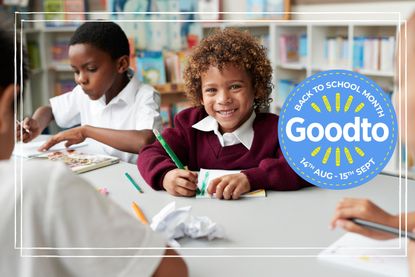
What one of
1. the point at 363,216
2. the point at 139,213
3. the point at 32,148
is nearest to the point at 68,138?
the point at 32,148

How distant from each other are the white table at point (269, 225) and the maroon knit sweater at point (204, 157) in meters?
0.03

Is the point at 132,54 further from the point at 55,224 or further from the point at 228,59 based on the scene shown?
the point at 55,224

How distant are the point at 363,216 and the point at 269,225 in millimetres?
127

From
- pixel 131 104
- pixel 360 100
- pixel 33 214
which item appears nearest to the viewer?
pixel 33 214

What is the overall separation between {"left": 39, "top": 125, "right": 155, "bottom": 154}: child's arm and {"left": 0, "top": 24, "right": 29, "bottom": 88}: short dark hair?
0.14 m

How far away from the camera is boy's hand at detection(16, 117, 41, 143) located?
1.73 feet

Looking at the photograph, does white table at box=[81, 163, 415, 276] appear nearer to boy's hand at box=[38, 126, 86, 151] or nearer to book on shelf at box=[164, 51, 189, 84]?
boy's hand at box=[38, 126, 86, 151]

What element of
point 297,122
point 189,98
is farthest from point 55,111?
point 297,122

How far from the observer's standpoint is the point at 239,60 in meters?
0.61

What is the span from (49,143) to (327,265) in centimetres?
38

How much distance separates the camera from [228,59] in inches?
23.7

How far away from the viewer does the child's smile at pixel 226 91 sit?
61cm

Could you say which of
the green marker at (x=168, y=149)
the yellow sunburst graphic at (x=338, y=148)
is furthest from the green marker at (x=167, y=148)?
the yellow sunburst graphic at (x=338, y=148)

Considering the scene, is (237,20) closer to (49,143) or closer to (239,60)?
(239,60)
